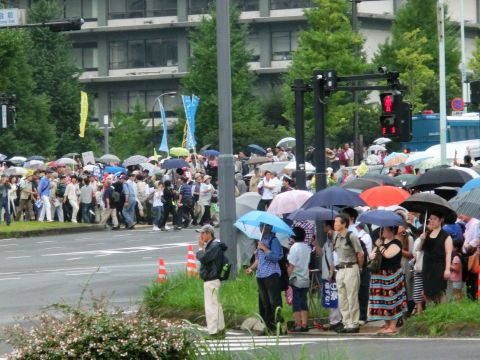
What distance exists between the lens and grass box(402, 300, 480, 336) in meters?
18.2

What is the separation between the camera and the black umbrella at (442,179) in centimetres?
2522

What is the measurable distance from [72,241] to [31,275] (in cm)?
1103

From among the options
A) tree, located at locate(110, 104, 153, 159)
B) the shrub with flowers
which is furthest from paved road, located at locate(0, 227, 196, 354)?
tree, located at locate(110, 104, 153, 159)

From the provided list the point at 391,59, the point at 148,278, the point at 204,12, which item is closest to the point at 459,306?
the point at 148,278

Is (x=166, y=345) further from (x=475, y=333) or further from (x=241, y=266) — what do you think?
(x=241, y=266)

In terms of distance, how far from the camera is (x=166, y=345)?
11680 millimetres

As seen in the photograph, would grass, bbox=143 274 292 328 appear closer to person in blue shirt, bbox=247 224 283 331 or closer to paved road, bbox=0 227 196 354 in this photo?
person in blue shirt, bbox=247 224 283 331

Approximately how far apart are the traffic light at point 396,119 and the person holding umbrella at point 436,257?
3.53m

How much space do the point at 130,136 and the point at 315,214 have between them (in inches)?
2616

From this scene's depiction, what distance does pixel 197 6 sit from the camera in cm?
9806

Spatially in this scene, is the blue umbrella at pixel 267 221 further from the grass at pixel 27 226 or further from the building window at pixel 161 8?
the building window at pixel 161 8

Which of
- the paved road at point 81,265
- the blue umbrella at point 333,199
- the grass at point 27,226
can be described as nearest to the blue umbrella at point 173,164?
the paved road at point 81,265

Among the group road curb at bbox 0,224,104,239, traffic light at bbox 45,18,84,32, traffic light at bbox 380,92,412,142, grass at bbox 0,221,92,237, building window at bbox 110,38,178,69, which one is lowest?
road curb at bbox 0,224,104,239

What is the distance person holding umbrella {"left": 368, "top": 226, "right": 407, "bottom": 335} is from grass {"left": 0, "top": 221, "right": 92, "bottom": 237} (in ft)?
78.4
